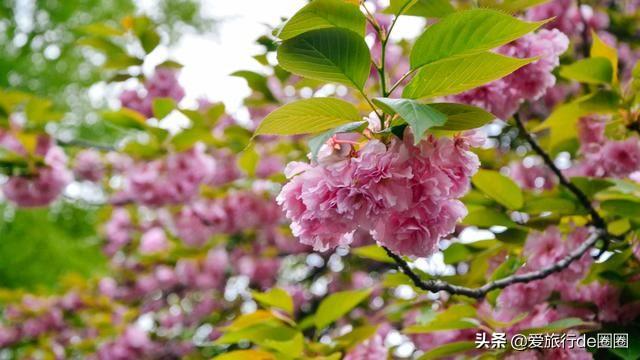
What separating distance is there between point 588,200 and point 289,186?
78 cm

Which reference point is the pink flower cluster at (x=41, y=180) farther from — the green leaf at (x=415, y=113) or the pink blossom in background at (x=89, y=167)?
the green leaf at (x=415, y=113)

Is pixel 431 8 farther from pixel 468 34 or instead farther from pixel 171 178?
pixel 171 178

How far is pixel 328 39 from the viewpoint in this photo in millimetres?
719

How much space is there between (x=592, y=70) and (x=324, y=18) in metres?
0.73

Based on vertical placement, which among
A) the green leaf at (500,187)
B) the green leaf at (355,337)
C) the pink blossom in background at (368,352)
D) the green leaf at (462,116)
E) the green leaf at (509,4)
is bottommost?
the pink blossom in background at (368,352)

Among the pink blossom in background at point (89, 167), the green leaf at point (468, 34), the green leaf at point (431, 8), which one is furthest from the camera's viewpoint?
the pink blossom in background at point (89, 167)

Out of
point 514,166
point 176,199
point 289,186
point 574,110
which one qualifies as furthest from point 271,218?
point 289,186

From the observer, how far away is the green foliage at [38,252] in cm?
554

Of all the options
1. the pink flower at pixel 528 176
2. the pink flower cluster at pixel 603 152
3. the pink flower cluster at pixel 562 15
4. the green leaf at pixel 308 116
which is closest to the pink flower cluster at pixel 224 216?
the pink flower at pixel 528 176

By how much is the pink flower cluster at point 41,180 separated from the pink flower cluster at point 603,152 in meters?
1.95

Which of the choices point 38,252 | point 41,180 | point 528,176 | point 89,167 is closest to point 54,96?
point 38,252

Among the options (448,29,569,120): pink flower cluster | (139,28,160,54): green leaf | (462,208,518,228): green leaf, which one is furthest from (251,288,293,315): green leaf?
(139,28,160,54): green leaf

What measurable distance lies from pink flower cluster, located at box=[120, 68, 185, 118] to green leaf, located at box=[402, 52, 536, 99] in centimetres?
173

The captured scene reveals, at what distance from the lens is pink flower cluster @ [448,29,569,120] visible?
3.88ft
